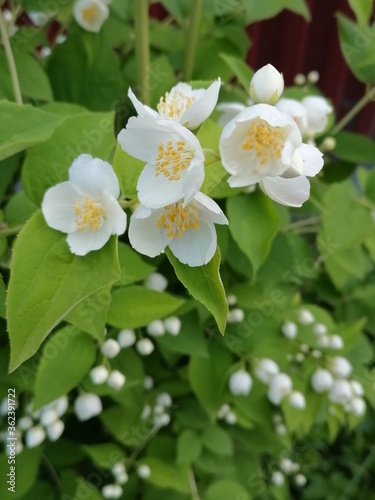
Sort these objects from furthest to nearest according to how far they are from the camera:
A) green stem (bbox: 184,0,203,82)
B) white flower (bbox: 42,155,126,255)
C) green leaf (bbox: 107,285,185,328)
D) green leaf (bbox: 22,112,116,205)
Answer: green stem (bbox: 184,0,203,82)
green leaf (bbox: 107,285,185,328)
green leaf (bbox: 22,112,116,205)
white flower (bbox: 42,155,126,255)

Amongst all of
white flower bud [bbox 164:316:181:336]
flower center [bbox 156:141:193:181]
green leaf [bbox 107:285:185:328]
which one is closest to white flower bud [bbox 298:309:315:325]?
white flower bud [bbox 164:316:181:336]

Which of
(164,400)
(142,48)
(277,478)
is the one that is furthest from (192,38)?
(277,478)

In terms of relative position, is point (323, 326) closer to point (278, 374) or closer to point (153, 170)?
point (278, 374)

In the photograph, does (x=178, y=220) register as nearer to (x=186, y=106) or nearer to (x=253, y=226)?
(x=186, y=106)

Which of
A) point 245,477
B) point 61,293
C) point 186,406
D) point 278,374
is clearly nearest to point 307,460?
point 245,477

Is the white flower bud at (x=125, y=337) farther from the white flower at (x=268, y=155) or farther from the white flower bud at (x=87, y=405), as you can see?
the white flower at (x=268, y=155)

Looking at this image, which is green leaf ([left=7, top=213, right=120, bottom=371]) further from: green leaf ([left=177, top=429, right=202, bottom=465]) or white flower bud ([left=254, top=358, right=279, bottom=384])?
green leaf ([left=177, top=429, right=202, bottom=465])
